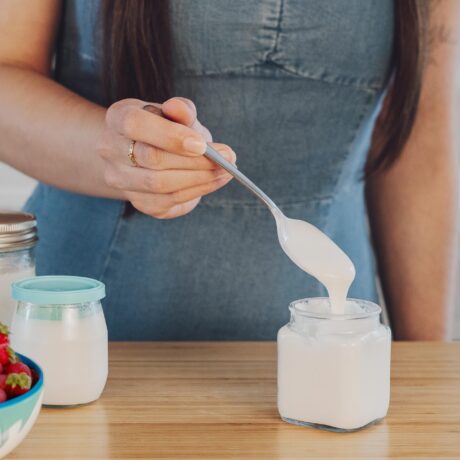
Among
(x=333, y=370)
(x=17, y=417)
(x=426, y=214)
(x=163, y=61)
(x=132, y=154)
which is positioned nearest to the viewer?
(x=17, y=417)

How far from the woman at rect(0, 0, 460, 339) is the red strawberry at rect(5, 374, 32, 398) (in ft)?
1.37

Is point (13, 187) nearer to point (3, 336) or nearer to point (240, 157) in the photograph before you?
point (240, 157)

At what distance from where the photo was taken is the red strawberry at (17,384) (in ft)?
2.27

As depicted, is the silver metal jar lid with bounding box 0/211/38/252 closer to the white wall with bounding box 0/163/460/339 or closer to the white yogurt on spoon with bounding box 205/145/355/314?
the white yogurt on spoon with bounding box 205/145/355/314

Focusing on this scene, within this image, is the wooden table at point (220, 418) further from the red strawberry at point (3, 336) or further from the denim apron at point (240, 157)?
the denim apron at point (240, 157)

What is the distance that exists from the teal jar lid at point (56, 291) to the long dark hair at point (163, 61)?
0.37 metres

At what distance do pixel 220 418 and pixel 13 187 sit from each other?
149cm

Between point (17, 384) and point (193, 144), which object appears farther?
point (193, 144)

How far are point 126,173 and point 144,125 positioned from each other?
0.30ft

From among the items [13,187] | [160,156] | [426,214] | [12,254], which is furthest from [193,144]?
[13,187]

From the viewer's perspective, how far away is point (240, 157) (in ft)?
4.03

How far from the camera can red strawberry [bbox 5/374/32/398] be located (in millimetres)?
690

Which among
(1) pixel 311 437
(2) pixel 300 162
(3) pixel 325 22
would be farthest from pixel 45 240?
(1) pixel 311 437

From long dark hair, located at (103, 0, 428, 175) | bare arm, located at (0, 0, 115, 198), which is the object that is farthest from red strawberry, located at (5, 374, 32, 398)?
long dark hair, located at (103, 0, 428, 175)
